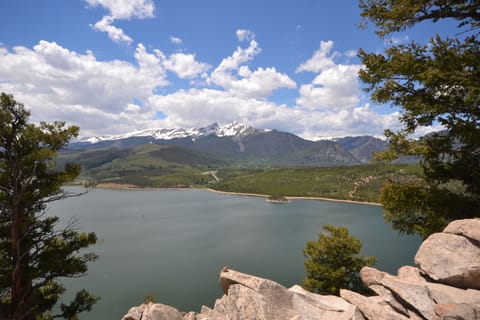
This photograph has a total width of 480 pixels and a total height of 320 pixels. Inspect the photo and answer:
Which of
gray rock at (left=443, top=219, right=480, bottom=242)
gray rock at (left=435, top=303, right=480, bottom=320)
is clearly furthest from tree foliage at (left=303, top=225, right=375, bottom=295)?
gray rock at (left=435, top=303, right=480, bottom=320)

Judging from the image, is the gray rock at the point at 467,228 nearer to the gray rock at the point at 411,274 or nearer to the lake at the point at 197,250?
the gray rock at the point at 411,274

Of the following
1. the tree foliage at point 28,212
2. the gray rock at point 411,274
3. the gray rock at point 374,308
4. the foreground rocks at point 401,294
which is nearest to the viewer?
the gray rock at point 374,308

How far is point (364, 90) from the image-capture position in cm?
1384

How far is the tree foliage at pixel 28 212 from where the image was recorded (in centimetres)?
1471

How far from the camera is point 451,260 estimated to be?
473 inches

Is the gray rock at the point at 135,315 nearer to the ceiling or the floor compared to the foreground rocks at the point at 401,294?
nearer to the floor

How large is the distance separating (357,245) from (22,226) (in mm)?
29157

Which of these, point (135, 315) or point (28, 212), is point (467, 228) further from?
point (28, 212)

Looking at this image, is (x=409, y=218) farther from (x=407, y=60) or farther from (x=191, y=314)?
(x=191, y=314)

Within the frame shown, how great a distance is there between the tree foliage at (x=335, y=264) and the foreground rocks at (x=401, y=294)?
53.5 ft

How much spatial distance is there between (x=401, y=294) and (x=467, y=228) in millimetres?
4219

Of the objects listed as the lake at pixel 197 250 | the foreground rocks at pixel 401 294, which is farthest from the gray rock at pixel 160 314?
the foreground rocks at pixel 401 294

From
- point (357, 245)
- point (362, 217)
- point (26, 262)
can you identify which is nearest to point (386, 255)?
point (357, 245)

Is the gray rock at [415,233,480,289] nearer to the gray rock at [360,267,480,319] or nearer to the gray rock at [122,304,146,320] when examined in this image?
the gray rock at [360,267,480,319]
